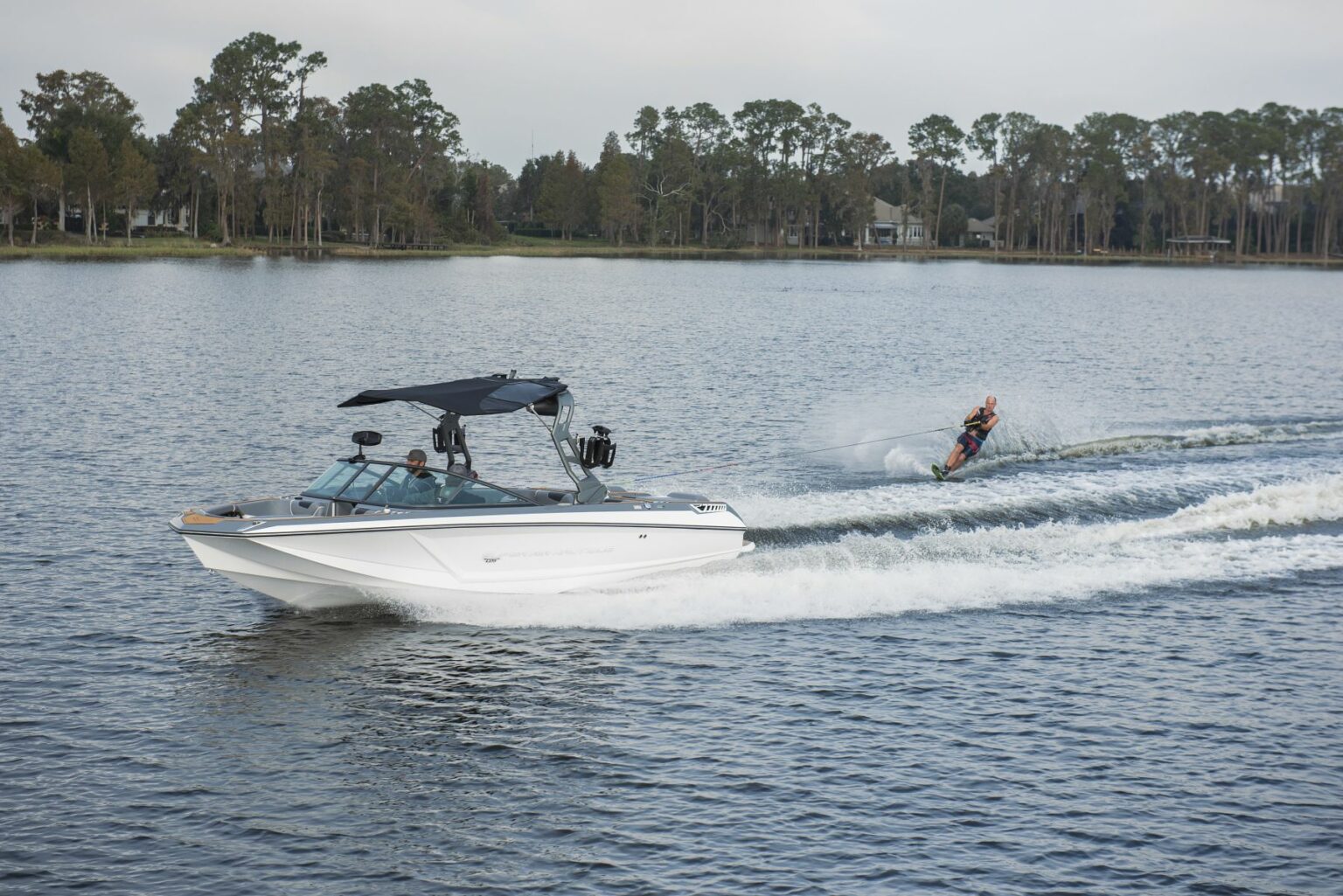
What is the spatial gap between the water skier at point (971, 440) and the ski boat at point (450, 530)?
10483 millimetres

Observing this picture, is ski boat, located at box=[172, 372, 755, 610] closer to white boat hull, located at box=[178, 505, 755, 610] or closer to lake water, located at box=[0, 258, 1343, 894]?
white boat hull, located at box=[178, 505, 755, 610]

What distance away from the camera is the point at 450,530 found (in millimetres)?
19141

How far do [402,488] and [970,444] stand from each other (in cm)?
1517

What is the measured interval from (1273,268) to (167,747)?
201 meters

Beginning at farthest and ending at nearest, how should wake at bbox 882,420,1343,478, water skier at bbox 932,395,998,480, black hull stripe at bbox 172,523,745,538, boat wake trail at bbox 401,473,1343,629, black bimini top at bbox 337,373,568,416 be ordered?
wake at bbox 882,420,1343,478, water skier at bbox 932,395,998,480, boat wake trail at bbox 401,473,1343,629, black bimini top at bbox 337,373,568,416, black hull stripe at bbox 172,523,745,538

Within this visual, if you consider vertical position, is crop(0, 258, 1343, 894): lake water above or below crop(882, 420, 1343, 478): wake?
below

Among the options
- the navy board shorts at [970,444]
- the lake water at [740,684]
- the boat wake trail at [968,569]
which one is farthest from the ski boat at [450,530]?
the navy board shorts at [970,444]

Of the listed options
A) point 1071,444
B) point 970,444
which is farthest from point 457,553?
point 1071,444

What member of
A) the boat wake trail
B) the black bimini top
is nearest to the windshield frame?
the black bimini top

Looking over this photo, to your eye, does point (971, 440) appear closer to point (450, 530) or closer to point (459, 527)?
point (459, 527)

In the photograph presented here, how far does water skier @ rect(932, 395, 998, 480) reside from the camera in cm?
2986

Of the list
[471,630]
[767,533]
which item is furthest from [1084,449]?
[471,630]

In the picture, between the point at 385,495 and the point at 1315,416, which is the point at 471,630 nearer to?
the point at 385,495

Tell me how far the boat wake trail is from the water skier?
440 centimetres
